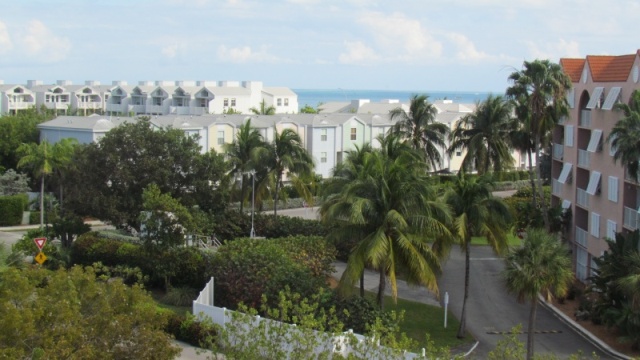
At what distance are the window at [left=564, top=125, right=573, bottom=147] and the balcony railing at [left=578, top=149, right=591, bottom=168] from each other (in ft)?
4.01

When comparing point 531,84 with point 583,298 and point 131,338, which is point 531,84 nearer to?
point 583,298

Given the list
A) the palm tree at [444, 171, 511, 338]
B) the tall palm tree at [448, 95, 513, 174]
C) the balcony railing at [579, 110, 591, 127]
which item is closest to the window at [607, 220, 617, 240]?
the balcony railing at [579, 110, 591, 127]

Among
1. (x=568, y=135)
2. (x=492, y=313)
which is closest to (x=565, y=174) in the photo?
(x=568, y=135)

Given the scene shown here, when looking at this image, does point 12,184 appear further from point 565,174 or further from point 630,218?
point 630,218

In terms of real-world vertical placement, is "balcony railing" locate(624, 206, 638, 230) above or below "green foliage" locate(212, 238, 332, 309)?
above

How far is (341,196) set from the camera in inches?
1193

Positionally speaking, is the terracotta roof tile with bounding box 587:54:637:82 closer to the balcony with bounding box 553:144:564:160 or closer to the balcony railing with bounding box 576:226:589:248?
the balcony with bounding box 553:144:564:160

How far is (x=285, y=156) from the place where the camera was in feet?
159

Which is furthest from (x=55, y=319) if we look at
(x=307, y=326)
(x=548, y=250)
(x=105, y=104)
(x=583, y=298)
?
(x=105, y=104)

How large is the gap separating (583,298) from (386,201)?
12.8 metres

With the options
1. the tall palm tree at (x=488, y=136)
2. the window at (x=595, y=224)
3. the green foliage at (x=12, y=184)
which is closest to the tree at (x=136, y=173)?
the tall palm tree at (x=488, y=136)

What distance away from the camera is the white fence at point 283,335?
1828cm

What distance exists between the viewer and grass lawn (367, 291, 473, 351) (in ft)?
105

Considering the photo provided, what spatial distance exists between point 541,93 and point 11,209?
119 ft
